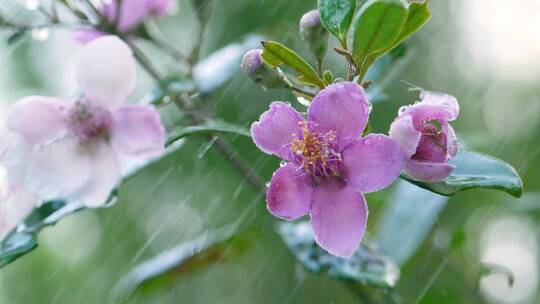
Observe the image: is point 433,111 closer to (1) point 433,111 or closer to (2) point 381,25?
(1) point 433,111

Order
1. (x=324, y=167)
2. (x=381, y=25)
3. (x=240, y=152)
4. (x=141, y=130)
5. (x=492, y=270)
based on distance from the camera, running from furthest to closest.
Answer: (x=240, y=152)
(x=492, y=270)
(x=141, y=130)
(x=324, y=167)
(x=381, y=25)

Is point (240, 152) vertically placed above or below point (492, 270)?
below

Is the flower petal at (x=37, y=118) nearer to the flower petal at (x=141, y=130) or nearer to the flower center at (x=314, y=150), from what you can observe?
the flower petal at (x=141, y=130)

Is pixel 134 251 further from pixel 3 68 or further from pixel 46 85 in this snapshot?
pixel 3 68

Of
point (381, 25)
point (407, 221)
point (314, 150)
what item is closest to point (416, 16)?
point (381, 25)

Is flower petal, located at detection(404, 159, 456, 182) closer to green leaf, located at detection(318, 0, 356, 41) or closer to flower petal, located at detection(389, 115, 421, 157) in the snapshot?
flower petal, located at detection(389, 115, 421, 157)

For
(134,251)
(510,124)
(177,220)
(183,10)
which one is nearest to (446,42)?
(510,124)

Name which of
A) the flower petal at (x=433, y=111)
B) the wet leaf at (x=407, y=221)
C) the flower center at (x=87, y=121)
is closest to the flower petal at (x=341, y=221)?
the flower petal at (x=433, y=111)
